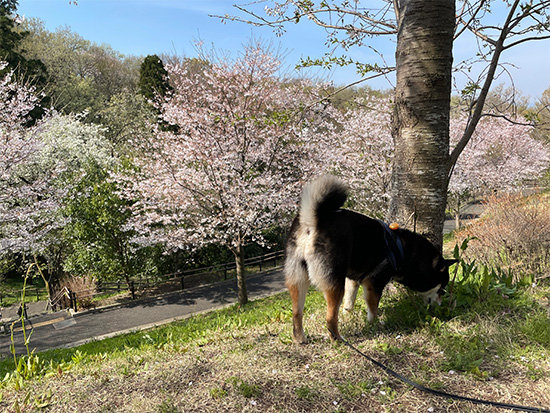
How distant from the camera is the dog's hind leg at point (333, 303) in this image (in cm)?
277

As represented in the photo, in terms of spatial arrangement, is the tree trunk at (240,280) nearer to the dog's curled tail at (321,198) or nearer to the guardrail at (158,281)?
the guardrail at (158,281)

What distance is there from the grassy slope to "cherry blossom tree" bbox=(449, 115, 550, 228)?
66.2 ft

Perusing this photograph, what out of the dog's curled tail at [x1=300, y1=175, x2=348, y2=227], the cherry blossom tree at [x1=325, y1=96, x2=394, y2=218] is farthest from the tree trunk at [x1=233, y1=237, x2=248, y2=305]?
the dog's curled tail at [x1=300, y1=175, x2=348, y2=227]

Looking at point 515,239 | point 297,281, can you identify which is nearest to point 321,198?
point 297,281

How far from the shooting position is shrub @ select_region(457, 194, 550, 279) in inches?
257

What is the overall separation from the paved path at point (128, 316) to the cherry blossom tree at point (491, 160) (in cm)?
1461

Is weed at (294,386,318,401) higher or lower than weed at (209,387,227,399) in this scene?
lower

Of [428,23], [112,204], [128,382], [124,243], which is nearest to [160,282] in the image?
[124,243]

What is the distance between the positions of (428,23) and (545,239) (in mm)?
5998

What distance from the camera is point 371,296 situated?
10.5ft

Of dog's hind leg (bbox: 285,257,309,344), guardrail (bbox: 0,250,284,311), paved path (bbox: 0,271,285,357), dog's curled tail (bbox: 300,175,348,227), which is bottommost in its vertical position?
paved path (bbox: 0,271,285,357)

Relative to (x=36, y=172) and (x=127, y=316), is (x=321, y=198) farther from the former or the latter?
(x=36, y=172)

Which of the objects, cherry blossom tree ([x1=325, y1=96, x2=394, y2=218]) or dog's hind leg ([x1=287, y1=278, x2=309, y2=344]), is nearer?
dog's hind leg ([x1=287, y1=278, x2=309, y2=344])

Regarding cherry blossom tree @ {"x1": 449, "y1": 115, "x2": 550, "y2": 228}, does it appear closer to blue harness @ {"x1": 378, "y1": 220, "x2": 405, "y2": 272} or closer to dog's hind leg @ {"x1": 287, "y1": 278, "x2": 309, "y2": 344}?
blue harness @ {"x1": 378, "y1": 220, "x2": 405, "y2": 272}
